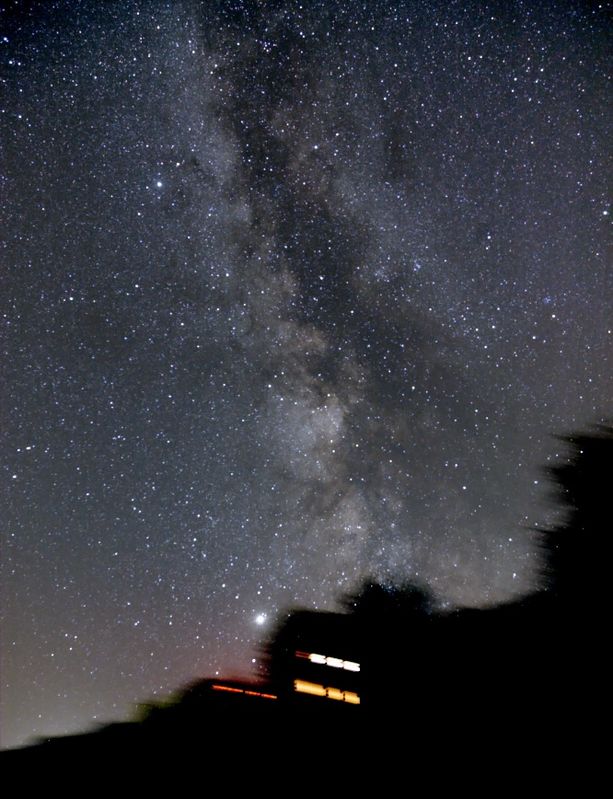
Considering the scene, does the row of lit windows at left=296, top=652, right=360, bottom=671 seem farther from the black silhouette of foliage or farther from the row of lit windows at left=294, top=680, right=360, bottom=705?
the black silhouette of foliage

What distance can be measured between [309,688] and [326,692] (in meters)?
0.51

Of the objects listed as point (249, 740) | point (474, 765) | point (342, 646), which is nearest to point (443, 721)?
point (474, 765)

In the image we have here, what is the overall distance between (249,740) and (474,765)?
14.0ft

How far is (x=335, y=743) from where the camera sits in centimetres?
871

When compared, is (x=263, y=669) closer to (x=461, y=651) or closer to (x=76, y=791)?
(x=461, y=651)

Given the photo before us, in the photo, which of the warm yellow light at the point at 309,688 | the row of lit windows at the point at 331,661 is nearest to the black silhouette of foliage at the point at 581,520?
the row of lit windows at the point at 331,661

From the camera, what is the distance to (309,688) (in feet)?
37.4

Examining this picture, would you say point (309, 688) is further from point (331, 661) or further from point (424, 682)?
point (424, 682)

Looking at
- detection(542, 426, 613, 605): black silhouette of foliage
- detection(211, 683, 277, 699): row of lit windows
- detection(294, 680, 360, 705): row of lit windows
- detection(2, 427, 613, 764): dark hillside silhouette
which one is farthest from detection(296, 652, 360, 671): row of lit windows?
detection(542, 426, 613, 605): black silhouette of foliage

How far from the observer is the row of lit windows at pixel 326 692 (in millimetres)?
10859

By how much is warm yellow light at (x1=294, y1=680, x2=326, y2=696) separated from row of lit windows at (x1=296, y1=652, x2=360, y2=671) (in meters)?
0.55

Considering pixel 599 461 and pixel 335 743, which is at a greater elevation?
pixel 599 461

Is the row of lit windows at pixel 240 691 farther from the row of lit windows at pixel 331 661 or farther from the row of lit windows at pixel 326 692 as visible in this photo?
the row of lit windows at pixel 331 661

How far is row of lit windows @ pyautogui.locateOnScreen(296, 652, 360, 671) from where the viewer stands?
1160 centimetres
